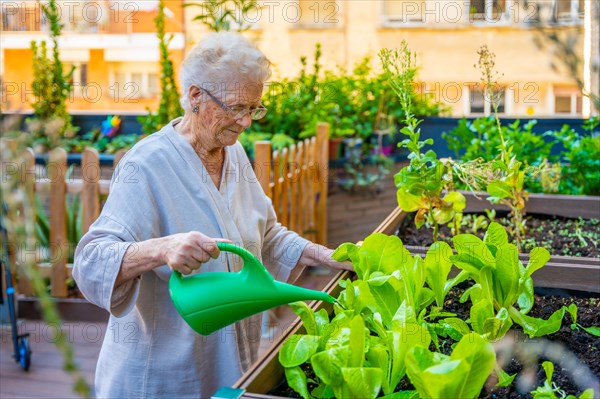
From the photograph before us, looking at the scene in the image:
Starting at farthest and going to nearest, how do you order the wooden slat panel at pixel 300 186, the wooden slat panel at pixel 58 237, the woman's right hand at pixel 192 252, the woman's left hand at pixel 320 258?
1. the wooden slat panel at pixel 300 186
2. the wooden slat panel at pixel 58 237
3. the woman's left hand at pixel 320 258
4. the woman's right hand at pixel 192 252

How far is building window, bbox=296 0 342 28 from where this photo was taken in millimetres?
9828

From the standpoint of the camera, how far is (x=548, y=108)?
11242mm

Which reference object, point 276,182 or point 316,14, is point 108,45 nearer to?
point 316,14

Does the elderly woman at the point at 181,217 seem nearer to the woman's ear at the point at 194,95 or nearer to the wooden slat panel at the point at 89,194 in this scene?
the woman's ear at the point at 194,95

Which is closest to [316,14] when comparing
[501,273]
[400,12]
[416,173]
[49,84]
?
[400,12]

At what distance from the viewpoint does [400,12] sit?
1058cm

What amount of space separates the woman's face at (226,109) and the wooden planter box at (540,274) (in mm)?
420

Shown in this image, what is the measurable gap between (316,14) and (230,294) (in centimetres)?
960

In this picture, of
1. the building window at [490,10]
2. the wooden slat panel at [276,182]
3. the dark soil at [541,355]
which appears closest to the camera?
the dark soil at [541,355]

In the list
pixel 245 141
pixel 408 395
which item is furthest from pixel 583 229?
pixel 245 141

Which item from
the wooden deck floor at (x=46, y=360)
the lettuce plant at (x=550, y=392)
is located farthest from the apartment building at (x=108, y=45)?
the lettuce plant at (x=550, y=392)

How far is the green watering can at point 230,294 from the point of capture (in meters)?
1.21

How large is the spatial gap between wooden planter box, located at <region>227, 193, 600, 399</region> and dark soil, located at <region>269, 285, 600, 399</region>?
4 cm

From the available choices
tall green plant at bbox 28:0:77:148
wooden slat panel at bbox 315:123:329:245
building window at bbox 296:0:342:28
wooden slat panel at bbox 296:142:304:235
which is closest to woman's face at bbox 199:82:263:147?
wooden slat panel at bbox 296:142:304:235
